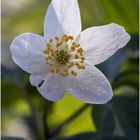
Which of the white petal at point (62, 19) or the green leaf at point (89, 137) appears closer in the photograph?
the white petal at point (62, 19)

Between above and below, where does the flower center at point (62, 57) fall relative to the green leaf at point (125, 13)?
above

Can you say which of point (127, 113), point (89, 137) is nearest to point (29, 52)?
point (89, 137)

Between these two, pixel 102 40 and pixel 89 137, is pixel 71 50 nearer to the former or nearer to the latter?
pixel 102 40

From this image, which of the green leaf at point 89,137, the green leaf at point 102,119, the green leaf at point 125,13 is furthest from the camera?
the green leaf at point 125,13

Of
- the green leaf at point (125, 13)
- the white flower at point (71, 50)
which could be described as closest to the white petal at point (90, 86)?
the white flower at point (71, 50)

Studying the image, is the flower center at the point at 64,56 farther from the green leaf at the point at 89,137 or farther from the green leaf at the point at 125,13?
the green leaf at the point at 125,13

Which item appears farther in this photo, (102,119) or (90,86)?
(102,119)

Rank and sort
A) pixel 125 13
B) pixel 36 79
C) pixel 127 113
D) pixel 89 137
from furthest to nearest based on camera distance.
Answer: pixel 125 13
pixel 127 113
pixel 89 137
pixel 36 79
